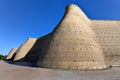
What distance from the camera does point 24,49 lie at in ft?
178

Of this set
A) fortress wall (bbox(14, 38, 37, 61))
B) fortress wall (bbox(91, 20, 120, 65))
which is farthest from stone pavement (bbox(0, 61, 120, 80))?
fortress wall (bbox(14, 38, 37, 61))

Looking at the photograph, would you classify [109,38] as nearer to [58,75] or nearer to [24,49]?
[58,75]

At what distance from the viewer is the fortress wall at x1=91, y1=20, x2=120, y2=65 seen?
2827 centimetres

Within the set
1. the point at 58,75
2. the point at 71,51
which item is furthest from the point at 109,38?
the point at 58,75

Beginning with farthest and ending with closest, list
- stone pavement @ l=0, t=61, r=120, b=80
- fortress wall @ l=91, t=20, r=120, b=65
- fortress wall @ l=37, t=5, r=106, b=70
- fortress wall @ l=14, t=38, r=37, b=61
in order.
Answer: fortress wall @ l=14, t=38, r=37, b=61 → fortress wall @ l=91, t=20, r=120, b=65 → fortress wall @ l=37, t=5, r=106, b=70 → stone pavement @ l=0, t=61, r=120, b=80

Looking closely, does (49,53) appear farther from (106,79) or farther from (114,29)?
(114,29)

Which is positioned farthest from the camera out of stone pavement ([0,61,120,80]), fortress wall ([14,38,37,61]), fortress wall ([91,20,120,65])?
fortress wall ([14,38,37,61])

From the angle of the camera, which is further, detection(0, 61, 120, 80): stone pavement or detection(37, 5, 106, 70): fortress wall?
detection(37, 5, 106, 70): fortress wall

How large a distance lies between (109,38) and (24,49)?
3373 cm

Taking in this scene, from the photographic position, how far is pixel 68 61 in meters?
21.3

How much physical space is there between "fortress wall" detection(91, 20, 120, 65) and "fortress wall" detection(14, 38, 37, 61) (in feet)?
97.6

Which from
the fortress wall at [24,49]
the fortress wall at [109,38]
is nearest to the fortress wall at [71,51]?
the fortress wall at [109,38]

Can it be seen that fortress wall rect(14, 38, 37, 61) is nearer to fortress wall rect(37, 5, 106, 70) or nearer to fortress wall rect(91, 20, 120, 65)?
fortress wall rect(91, 20, 120, 65)

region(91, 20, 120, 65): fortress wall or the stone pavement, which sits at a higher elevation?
region(91, 20, 120, 65): fortress wall
